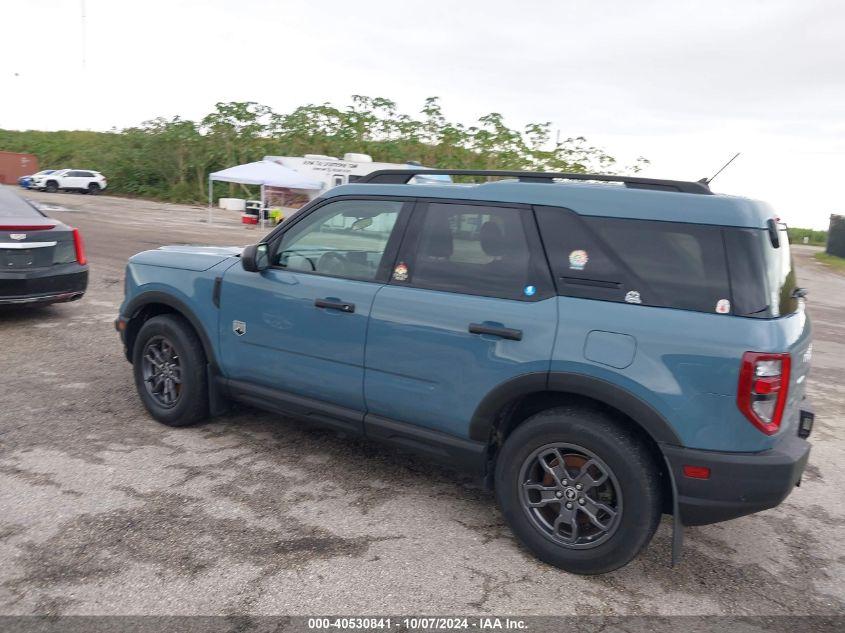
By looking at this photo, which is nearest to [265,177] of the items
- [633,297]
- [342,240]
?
[342,240]

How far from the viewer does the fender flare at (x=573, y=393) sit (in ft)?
10.1

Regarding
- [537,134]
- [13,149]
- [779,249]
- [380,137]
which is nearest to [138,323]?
[779,249]

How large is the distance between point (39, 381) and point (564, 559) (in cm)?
465

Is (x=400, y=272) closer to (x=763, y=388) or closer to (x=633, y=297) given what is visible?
(x=633, y=297)

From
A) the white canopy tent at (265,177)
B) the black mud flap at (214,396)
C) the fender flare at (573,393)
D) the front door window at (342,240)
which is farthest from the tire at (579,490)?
the white canopy tent at (265,177)

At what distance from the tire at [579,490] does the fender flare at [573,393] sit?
0.43 ft

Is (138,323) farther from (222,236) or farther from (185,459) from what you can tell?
(222,236)

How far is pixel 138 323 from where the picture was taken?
17.2ft

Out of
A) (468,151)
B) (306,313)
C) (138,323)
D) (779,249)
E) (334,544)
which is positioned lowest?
(334,544)

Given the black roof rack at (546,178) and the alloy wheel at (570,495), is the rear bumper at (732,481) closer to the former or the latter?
the alloy wheel at (570,495)

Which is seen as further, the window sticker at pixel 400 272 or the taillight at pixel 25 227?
the taillight at pixel 25 227

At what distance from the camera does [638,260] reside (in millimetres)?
3246

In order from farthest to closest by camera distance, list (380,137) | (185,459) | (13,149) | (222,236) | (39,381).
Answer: (13,149)
(380,137)
(222,236)
(39,381)
(185,459)

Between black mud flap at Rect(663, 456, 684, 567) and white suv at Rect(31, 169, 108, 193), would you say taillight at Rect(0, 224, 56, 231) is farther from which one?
white suv at Rect(31, 169, 108, 193)
